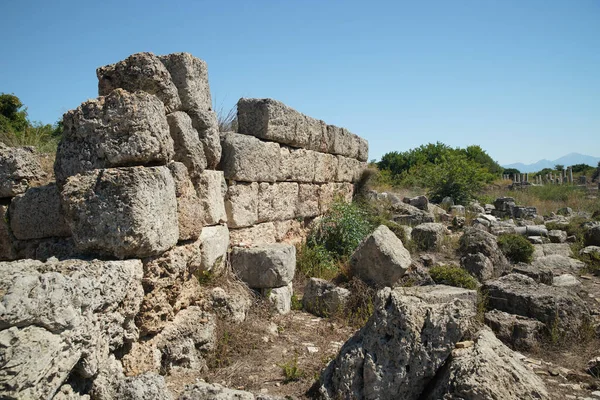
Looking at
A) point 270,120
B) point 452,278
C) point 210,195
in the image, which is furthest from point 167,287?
point 452,278

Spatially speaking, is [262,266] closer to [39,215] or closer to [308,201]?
[39,215]

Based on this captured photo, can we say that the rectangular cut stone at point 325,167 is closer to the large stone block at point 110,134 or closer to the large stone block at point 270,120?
the large stone block at point 270,120

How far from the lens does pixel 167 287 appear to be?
175 inches

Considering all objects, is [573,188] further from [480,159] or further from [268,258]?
[268,258]

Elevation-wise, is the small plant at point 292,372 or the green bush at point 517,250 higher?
the green bush at point 517,250

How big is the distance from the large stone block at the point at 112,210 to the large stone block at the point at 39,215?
741mm

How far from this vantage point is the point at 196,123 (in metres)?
5.76

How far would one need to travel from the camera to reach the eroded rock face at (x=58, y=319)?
264 cm

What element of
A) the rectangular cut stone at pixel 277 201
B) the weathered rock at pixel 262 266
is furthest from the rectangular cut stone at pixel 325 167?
the weathered rock at pixel 262 266

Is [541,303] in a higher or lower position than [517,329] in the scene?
higher

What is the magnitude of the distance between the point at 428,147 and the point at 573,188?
1019cm

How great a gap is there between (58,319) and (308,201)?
666 centimetres

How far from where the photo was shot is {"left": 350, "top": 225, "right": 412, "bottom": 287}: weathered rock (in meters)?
6.80

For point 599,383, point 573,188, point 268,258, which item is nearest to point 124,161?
point 268,258
